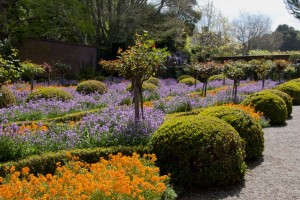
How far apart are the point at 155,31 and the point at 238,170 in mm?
21376

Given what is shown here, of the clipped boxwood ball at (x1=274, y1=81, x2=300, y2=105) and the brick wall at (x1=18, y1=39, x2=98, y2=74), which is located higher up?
the brick wall at (x1=18, y1=39, x2=98, y2=74)

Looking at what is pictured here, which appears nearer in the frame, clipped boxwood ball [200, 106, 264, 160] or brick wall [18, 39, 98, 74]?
clipped boxwood ball [200, 106, 264, 160]

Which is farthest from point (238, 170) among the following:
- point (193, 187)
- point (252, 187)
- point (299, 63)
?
point (299, 63)

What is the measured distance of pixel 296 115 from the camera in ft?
36.9

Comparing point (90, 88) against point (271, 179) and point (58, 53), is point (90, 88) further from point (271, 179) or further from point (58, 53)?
point (271, 179)

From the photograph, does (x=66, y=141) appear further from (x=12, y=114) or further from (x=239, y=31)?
(x=239, y=31)

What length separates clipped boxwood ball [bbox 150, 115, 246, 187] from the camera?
180 inches

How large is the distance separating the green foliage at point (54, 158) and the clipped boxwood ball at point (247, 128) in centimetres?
159

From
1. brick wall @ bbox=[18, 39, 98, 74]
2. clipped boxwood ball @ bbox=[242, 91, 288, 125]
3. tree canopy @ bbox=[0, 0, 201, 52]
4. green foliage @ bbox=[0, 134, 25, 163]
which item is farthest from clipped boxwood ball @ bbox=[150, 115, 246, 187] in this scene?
tree canopy @ bbox=[0, 0, 201, 52]

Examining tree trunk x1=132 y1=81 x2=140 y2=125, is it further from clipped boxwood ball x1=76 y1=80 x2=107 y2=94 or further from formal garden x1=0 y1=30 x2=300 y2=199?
clipped boxwood ball x1=76 y1=80 x2=107 y2=94

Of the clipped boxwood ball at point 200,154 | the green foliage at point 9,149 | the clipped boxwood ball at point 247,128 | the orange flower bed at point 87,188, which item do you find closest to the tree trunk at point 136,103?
the clipped boxwood ball at point 247,128

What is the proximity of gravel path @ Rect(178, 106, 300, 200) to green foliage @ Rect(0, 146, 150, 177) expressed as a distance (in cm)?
117

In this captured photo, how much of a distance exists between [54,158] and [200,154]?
1.94m

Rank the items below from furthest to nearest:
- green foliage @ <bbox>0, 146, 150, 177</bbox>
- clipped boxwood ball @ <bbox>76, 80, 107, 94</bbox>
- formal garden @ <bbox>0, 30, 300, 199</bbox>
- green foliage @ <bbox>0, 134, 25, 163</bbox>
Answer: clipped boxwood ball @ <bbox>76, 80, 107, 94</bbox>
green foliage @ <bbox>0, 134, 25, 163</bbox>
green foliage @ <bbox>0, 146, 150, 177</bbox>
formal garden @ <bbox>0, 30, 300, 199</bbox>
